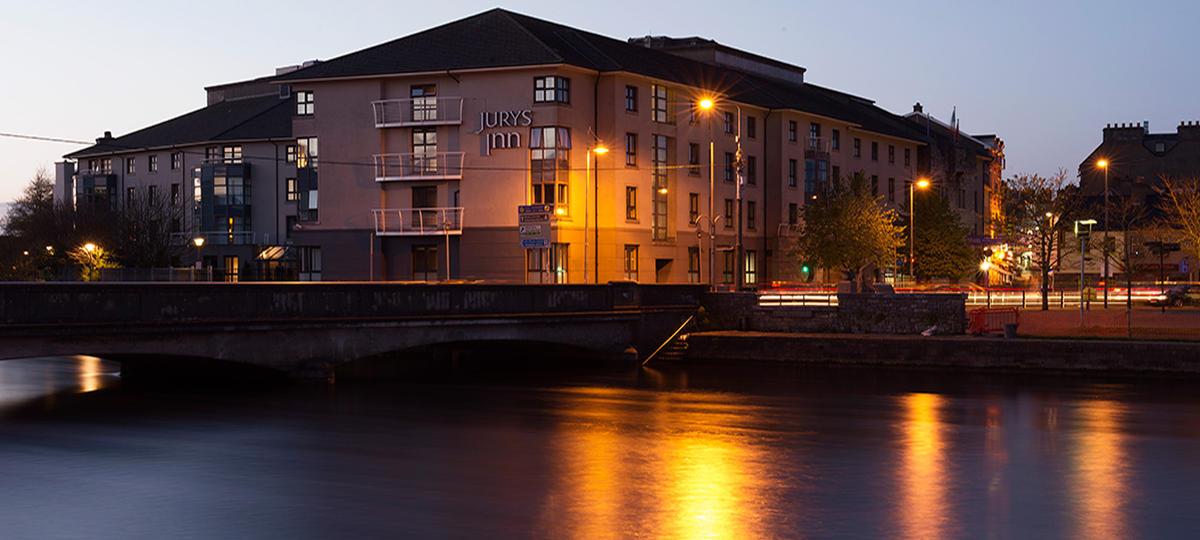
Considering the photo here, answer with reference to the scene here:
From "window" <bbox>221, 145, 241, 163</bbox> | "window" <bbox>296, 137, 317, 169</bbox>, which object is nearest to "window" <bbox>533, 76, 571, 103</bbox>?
"window" <bbox>296, 137, 317, 169</bbox>

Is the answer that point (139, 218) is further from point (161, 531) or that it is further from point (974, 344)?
point (161, 531)

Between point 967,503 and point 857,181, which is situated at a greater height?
point 857,181

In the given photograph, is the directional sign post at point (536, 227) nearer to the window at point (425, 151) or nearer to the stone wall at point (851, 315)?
the stone wall at point (851, 315)

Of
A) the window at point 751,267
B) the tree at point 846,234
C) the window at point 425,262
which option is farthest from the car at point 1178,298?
the window at point 425,262

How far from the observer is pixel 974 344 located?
164ft

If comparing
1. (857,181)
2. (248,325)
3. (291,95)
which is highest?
(291,95)

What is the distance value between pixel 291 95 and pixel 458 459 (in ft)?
278

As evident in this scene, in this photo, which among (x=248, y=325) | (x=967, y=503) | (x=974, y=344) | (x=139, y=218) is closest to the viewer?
(x=967, y=503)

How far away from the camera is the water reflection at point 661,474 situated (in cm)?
2152

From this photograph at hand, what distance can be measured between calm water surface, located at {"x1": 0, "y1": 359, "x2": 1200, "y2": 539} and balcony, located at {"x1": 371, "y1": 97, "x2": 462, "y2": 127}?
92.7 feet

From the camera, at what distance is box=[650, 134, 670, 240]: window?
245 ft

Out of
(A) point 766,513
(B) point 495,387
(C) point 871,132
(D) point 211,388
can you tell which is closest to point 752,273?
(C) point 871,132

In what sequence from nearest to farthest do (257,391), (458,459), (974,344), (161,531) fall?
(161,531) → (458,459) → (257,391) → (974,344)

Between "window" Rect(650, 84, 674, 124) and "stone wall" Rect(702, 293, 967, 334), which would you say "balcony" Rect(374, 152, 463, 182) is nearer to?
"window" Rect(650, 84, 674, 124)
